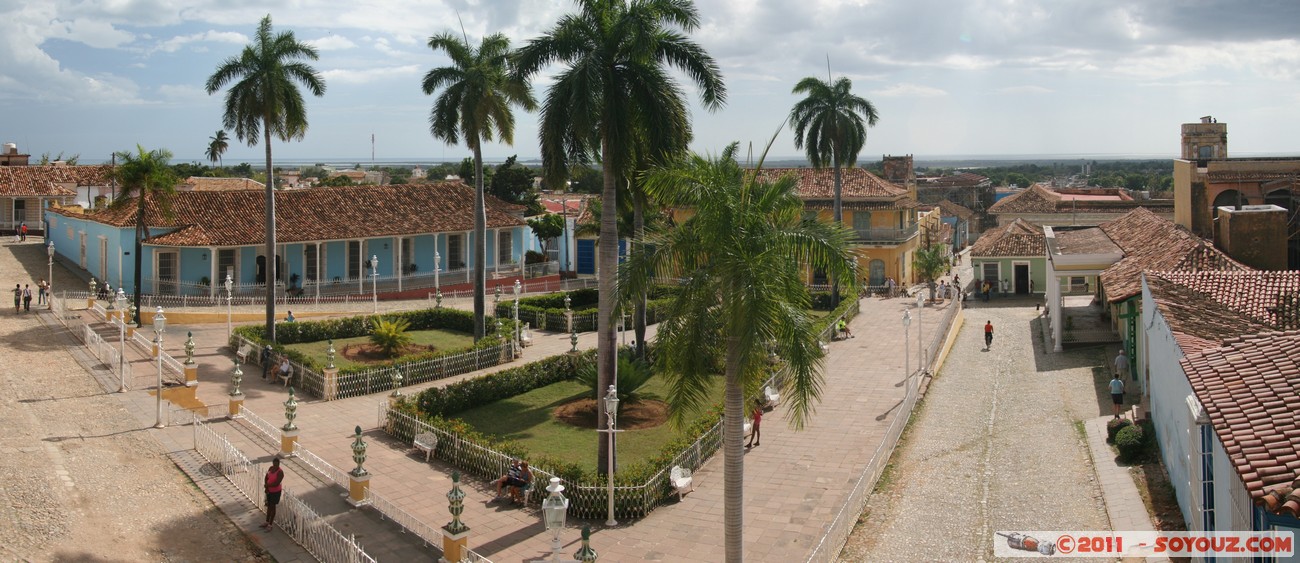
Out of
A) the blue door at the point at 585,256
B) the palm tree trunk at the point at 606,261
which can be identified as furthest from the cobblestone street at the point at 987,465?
the blue door at the point at 585,256

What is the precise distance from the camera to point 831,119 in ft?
123

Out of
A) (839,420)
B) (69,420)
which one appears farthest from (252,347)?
(839,420)

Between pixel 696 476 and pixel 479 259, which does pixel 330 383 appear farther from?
pixel 696 476

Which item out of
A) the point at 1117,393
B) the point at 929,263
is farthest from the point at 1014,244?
the point at 1117,393

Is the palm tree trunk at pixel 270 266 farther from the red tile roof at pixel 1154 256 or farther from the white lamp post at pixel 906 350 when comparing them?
the red tile roof at pixel 1154 256

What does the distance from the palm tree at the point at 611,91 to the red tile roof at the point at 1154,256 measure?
12.5 m

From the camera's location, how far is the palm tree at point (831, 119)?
37.3 meters

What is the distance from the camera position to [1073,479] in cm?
1619

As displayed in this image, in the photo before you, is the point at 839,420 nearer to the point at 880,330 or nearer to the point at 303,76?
the point at 880,330

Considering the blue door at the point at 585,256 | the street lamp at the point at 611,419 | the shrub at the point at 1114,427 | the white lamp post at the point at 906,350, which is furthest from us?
the blue door at the point at 585,256

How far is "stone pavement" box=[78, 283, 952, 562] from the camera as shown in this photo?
13680 mm

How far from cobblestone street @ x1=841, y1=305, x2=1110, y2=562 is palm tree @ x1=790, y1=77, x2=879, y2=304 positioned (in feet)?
41.1

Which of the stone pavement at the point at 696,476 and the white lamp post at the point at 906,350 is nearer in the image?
the stone pavement at the point at 696,476

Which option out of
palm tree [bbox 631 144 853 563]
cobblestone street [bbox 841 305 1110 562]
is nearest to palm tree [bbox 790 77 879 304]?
cobblestone street [bbox 841 305 1110 562]
